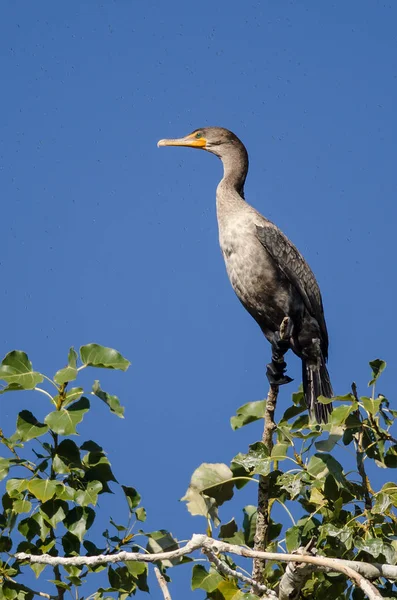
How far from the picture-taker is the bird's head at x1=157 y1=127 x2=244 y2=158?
22.8 feet

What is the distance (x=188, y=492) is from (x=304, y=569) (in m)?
0.80

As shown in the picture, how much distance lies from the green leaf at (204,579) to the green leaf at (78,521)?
50 cm

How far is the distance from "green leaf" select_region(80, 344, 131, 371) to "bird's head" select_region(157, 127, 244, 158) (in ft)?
10.7

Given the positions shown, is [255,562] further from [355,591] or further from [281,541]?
[355,591]

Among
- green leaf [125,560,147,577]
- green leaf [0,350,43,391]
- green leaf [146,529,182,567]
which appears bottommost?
green leaf [125,560,147,577]

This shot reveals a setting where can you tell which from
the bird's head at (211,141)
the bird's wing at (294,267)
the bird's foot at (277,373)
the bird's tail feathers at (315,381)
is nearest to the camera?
the bird's foot at (277,373)

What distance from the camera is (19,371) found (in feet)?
12.9

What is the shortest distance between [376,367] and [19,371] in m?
1.48

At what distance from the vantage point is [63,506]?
393cm

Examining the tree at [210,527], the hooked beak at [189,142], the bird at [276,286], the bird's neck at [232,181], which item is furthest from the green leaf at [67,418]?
the hooked beak at [189,142]

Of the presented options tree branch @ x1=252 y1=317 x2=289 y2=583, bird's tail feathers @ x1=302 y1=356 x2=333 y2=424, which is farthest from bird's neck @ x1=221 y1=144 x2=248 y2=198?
tree branch @ x1=252 y1=317 x2=289 y2=583

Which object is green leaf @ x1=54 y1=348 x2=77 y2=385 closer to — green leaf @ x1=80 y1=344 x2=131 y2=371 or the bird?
green leaf @ x1=80 y1=344 x2=131 y2=371

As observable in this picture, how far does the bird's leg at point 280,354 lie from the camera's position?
5.12 m

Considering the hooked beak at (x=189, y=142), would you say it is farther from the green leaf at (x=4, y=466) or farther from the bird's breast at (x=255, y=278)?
the green leaf at (x=4, y=466)
